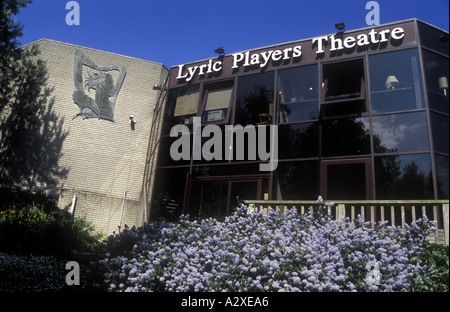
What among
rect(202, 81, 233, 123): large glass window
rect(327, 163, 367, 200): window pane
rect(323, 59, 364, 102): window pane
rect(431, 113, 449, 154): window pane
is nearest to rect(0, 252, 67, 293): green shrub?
rect(202, 81, 233, 123): large glass window

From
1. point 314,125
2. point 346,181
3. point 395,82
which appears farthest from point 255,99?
point 395,82

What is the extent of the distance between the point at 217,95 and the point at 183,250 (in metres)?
7.66

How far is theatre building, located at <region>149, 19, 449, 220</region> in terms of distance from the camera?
9.84 metres

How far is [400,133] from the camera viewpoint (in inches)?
392

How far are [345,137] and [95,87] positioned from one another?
10.2 meters

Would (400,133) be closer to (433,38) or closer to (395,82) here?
(395,82)

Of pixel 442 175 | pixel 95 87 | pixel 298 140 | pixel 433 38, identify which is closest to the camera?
pixel 442 175

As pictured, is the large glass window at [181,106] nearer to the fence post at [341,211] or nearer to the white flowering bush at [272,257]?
the white flowering bush at [272,257]

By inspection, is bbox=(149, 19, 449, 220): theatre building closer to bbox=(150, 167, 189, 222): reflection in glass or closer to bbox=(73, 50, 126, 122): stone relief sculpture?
bbox=(150, 167, 189, 222): reflection in glass

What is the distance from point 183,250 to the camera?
6.84 m

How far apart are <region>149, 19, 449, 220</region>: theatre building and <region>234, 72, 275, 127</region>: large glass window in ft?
0.12
